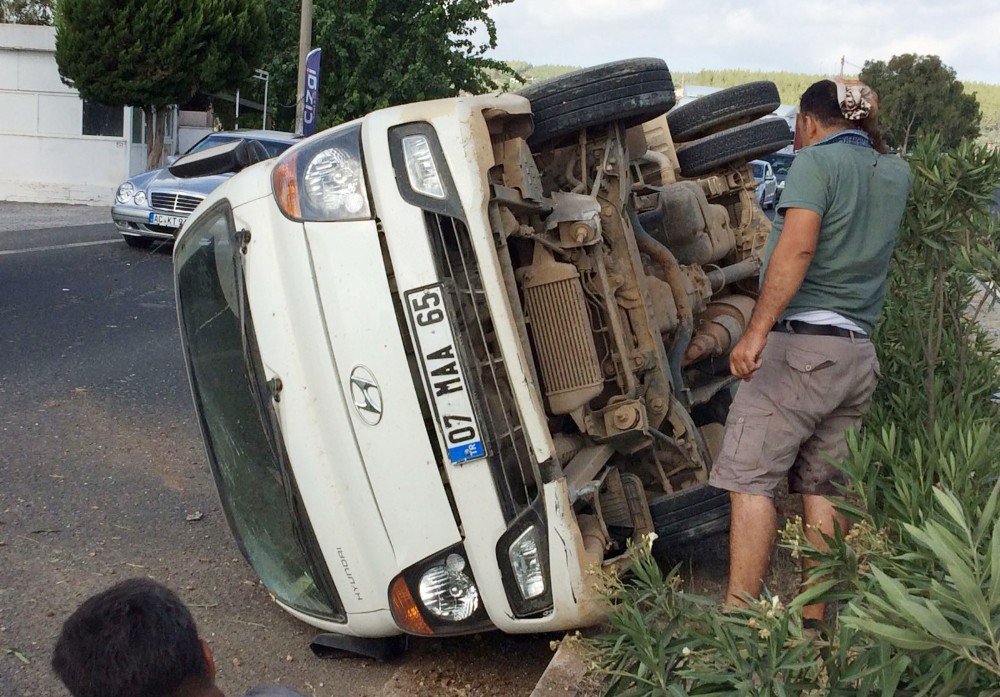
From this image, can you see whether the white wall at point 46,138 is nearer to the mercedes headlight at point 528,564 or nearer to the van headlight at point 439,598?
the van headlight at point 439,598

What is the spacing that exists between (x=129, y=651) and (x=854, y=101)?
2.84m

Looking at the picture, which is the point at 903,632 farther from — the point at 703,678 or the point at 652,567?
the point at 652,567

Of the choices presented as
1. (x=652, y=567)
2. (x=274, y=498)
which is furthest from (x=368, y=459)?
(x=652, y=567)

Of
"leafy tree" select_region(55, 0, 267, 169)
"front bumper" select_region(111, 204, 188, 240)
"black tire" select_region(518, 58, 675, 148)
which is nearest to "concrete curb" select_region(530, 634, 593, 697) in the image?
"black tire" select_region(518, 58, 675, 148)

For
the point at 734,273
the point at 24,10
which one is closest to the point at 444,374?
the point at 734,273

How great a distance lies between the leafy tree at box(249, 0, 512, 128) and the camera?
29.1 meters

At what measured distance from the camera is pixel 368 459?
3736 millimetres

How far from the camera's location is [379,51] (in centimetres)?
2952

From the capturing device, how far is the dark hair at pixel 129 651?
2.03 meters

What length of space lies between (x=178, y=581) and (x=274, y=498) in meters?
0.99

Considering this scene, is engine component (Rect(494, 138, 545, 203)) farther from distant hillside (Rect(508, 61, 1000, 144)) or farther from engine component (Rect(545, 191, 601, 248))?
distant hillside (Rect(508, 61, 1000, 144))

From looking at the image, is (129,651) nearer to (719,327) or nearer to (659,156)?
(719,327)

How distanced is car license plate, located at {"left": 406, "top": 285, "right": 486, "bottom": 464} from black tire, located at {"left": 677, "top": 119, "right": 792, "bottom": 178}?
3.55 meters

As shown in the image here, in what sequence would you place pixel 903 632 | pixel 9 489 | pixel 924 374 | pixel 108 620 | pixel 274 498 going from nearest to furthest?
pixel 903 632 → pixel 108 620 → pixel 274 498 → pixel 924 374 → pixel 9 489
